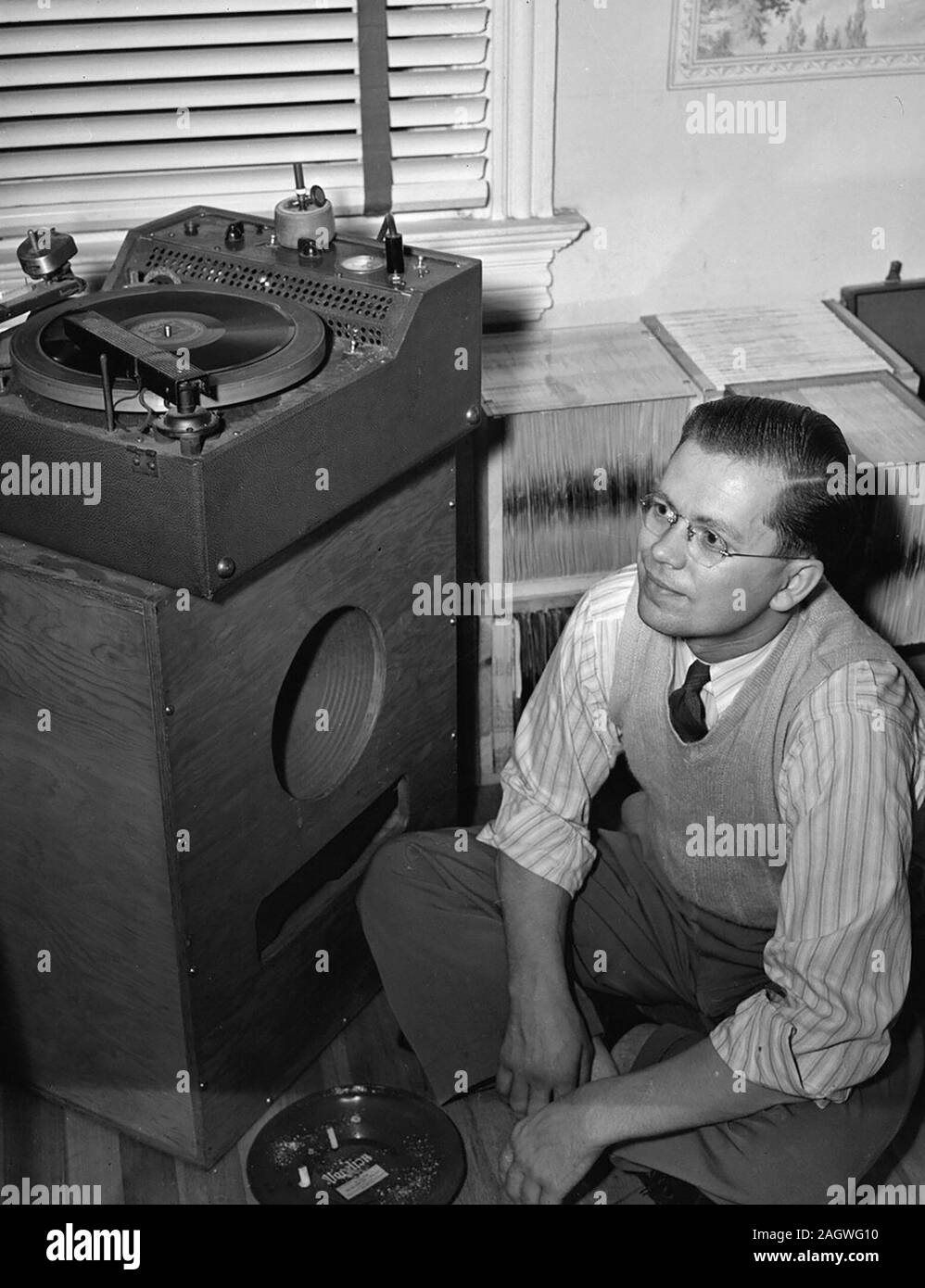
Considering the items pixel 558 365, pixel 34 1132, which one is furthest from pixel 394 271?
pixel 34 1132

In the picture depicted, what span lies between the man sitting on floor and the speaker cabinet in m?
0.15

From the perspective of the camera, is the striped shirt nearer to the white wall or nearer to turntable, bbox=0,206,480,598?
turntable, bbox=0,206,480,598

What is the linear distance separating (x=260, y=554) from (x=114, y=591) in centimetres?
16

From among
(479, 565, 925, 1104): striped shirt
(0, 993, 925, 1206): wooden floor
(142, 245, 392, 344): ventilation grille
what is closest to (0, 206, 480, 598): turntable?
(142, 245, 392, 344): ventilation grille

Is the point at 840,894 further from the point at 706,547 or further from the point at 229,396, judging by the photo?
the point at 229,396

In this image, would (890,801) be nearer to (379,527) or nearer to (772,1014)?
(772,1014)

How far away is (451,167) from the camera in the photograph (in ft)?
8.11

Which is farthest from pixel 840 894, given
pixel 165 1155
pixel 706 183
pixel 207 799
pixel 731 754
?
pixel 706 183

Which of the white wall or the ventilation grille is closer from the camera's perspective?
the ventilation grille

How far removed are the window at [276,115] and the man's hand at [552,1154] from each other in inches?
57.7

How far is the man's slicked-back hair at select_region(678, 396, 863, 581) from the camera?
1.58 m

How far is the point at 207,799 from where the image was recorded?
170cm

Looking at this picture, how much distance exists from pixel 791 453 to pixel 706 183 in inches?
45.8

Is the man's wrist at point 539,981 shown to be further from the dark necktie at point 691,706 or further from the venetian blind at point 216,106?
the venetian blind at point 216,106
